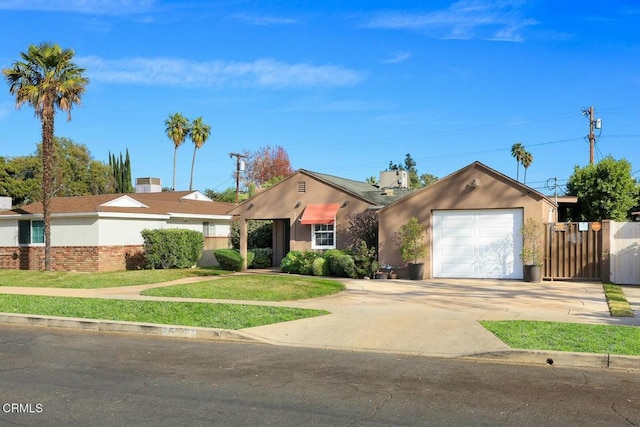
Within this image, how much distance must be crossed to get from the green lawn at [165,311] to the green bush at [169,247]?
9.76 m

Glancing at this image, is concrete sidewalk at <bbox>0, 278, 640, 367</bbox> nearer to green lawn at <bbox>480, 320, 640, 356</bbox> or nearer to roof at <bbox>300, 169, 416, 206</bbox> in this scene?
green lawn at <bbox>480, 320, 640, 356</bbox>

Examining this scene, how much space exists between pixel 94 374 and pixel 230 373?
5.91ft

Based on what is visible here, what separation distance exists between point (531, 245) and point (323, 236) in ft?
27.1

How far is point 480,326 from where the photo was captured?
10.6 metres

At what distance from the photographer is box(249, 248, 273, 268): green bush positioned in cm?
2625

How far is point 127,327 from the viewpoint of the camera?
11.4 metres

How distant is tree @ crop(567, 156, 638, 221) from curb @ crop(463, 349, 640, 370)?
2294cm

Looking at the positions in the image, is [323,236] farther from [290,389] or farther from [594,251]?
[290,389]

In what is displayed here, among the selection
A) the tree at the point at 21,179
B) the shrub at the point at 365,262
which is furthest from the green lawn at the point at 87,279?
the tree at the point at 21,179

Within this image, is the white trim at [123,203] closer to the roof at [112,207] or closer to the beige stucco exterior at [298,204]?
the roof at [112,207]

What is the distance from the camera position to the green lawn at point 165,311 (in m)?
11.6

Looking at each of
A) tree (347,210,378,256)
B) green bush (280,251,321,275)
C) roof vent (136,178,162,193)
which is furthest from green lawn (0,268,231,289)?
roof vent (136,178,162,193)

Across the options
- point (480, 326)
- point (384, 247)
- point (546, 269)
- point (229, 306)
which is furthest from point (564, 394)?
point (384, 247)

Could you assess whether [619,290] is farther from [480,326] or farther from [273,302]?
[273,302]
